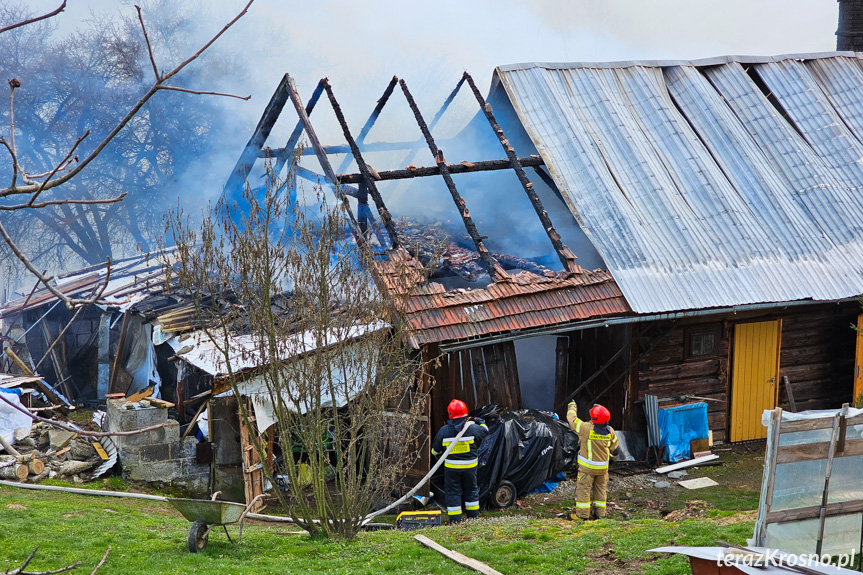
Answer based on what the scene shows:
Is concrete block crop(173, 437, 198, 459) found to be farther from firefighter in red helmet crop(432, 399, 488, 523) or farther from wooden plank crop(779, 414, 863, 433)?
wooden plank crop(779, 414, 863, 433)

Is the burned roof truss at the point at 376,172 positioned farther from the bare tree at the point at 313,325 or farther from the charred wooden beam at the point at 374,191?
the bare tree at the point at 313,325

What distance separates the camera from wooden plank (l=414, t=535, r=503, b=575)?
7.94m

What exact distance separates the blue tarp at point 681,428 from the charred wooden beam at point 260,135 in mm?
8578

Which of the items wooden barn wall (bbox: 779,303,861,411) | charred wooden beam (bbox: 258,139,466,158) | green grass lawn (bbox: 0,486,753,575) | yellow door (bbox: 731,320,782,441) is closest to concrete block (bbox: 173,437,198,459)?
green grass lawn (bbox: 0,486,753,575)

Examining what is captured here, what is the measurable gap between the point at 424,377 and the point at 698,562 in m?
5.77

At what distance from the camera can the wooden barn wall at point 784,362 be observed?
43.6 feet

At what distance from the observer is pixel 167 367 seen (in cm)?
1470

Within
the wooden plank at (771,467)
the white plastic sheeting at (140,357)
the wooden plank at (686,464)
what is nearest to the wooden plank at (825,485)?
the wooden plank at (771,467)

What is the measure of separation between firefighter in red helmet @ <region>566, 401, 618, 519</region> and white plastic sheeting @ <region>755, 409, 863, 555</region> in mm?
3185

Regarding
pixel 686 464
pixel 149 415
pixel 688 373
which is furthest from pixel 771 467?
→ pixel 149 415

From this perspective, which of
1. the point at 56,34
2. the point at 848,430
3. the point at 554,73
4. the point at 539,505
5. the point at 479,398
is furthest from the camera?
the point at 56,34

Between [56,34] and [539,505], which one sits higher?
[56,34]

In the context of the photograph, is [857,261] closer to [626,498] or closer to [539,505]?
[626,498]

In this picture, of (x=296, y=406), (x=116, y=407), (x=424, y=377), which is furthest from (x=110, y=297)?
(x=296, y=406)
